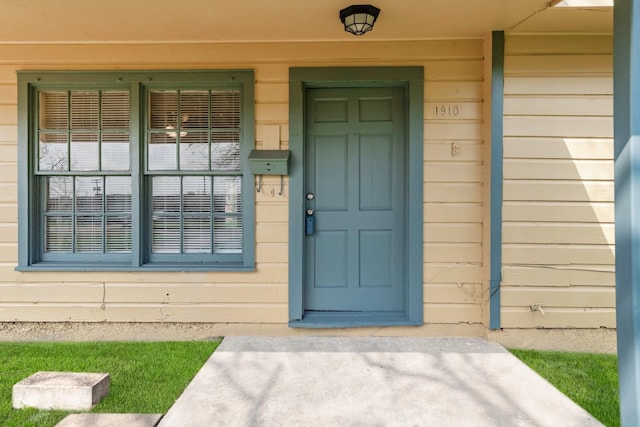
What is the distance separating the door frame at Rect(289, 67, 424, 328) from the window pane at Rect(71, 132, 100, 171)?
1.65 m

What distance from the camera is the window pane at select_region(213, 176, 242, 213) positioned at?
343cm

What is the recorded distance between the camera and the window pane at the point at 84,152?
3432 mm

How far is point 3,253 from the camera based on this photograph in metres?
3.32

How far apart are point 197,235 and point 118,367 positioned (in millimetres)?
1151

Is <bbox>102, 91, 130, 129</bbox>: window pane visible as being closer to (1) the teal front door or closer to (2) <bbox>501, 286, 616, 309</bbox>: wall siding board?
(1) the teal front door

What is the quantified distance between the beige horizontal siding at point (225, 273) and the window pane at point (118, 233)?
0.81 feet

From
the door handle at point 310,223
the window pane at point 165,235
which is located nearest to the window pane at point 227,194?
the window pane at point 165,235

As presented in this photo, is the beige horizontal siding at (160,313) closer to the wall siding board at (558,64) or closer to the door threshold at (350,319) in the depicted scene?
the door threshold at (350,319)

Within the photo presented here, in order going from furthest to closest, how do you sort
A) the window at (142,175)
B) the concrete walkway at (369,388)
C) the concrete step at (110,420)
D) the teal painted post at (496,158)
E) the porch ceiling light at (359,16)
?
the window at (142,175) < the teal painted post at (496,158) < the porch ceiling light at (359,16) < the concrete walkway at (369,388) < the concrete step at (110,420)

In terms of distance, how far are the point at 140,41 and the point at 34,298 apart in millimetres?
2219

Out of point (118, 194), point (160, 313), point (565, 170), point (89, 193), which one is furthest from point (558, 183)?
point (89, 193)

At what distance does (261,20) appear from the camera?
2.90 metres

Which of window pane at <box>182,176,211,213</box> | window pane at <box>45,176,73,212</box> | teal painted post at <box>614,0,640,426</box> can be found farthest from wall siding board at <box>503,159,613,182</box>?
window pane at <box>45,176,73,212</box>

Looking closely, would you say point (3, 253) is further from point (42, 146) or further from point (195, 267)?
point (195, 267)
